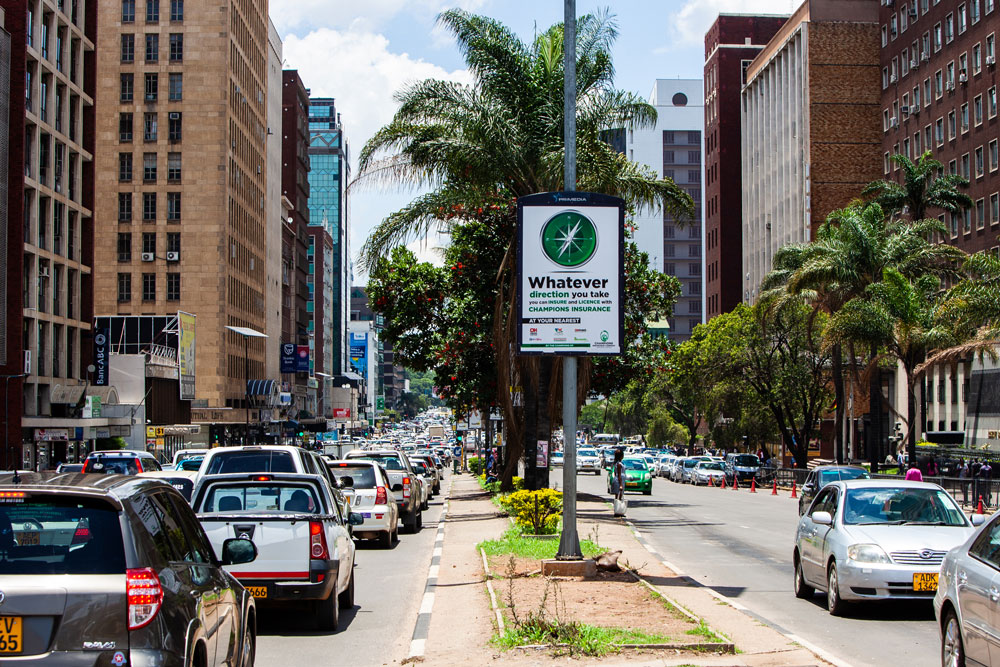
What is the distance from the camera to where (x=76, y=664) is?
564 cm

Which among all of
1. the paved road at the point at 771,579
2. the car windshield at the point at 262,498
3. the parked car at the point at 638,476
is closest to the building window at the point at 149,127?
the parked car at the point at 638,476

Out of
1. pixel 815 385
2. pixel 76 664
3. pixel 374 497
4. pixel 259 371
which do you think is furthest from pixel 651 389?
pixel 76 664

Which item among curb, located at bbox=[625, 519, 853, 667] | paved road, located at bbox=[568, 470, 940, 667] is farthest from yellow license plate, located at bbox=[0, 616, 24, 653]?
paved road, located at bbox=[568, 470, 940, 667]

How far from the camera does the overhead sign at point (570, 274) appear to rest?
16625 mm

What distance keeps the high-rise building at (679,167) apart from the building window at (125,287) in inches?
3699

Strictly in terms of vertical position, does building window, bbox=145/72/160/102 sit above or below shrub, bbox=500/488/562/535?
above

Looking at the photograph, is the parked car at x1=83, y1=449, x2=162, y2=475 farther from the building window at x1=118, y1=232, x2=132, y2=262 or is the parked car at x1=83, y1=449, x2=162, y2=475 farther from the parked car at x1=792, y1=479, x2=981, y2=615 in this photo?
the building window at x1=118, y1=232, x2=132, y2=262

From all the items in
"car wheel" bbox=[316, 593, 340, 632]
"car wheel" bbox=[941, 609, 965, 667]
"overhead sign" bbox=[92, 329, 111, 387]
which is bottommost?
"car wheel" bbox=[316, 593, 340, 632]

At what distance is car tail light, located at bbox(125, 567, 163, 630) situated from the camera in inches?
227

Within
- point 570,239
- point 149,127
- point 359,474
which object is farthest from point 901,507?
point 149,127

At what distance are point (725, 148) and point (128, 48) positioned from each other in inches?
2374

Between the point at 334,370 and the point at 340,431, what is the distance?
183 ft

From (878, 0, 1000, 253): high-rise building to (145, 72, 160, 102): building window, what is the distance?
51.6m

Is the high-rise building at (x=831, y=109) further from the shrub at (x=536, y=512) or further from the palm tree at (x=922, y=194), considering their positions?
the shrub at (x=536, y=512)
